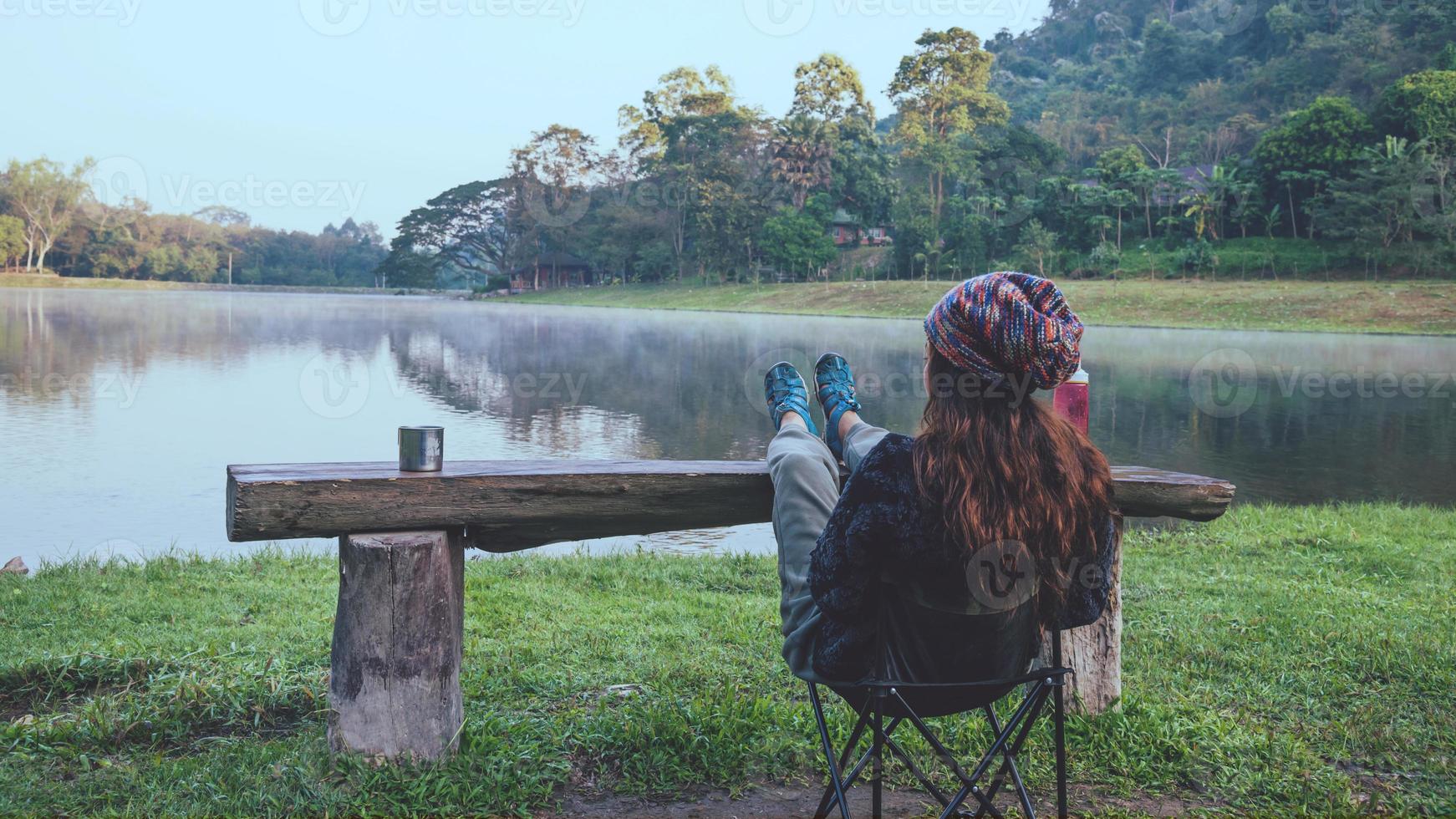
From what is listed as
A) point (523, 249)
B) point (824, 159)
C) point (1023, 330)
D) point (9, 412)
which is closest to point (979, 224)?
point (824, 159)

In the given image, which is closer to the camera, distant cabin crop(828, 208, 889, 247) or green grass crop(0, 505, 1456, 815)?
green grass crop(0, 505, 1456, 815)

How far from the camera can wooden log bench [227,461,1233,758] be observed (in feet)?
7.42

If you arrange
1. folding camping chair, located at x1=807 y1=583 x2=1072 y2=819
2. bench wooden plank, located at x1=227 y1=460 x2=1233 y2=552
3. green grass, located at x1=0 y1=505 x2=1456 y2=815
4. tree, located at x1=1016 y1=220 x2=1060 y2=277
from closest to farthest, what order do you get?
folding camping chair, located at x1=807 y1=583 x2=1072 y2=819, bench wooden plank, located at x1=227 y1=460 x2=1233 y2=552, green grass, located at x1=0 y1=505 x2=1456 y2=815, tree, located at x1=1016 y1=220 x2=1060 y2=277

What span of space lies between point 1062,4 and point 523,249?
76104mm

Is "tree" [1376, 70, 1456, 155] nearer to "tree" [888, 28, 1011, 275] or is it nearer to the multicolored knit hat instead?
"tree" [888, 28, 1011, 275]

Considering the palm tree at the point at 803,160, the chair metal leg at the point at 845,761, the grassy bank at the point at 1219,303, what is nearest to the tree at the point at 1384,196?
the grassy bank at the point at 1219,303

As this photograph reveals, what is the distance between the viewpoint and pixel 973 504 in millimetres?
1750

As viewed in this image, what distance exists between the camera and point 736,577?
4.81 meters

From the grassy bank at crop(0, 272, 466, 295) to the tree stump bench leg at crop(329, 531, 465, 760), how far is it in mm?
66603

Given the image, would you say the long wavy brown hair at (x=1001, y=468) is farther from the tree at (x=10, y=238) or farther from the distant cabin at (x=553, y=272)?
the tree at (x=10, y=238)

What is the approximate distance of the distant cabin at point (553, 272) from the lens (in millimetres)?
65375

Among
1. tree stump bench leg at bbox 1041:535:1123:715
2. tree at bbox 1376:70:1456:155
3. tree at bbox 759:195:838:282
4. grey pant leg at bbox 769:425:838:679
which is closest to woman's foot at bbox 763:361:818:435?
grey pant leg at bbox 769:425:838:679

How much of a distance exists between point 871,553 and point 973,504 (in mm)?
192

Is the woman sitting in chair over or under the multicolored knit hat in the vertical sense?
under
